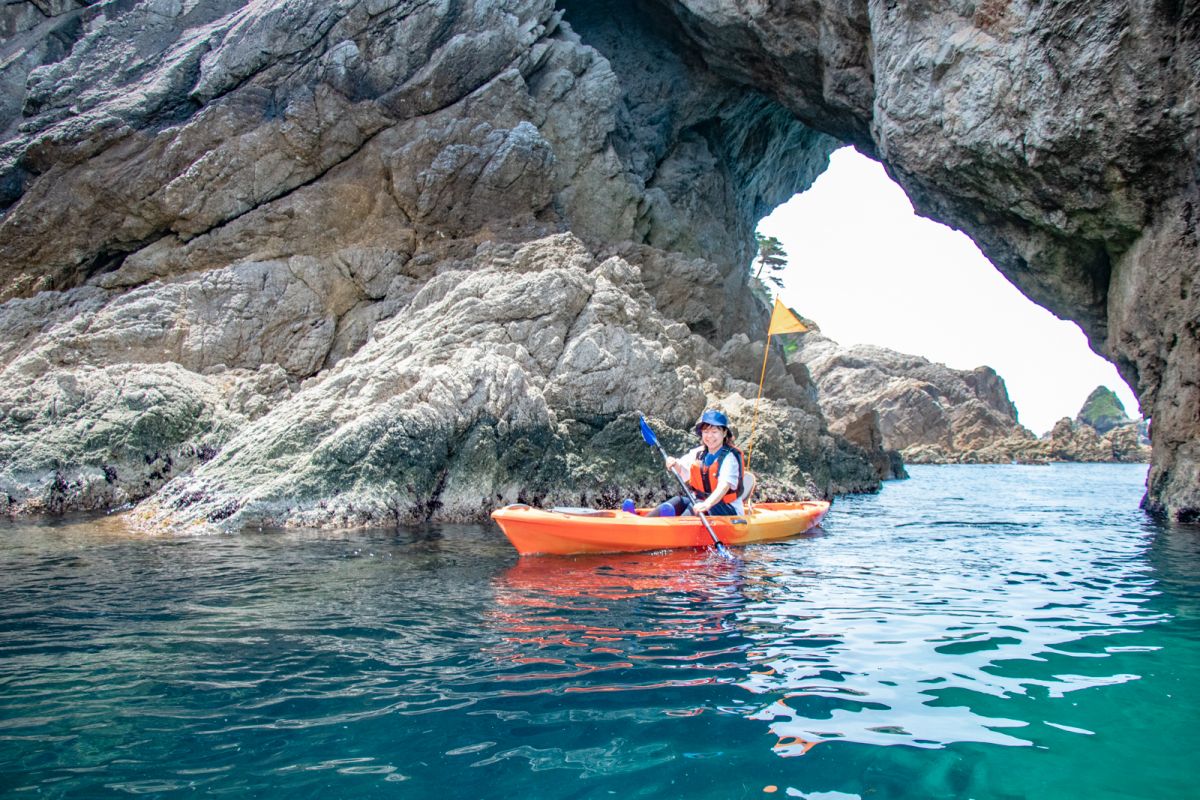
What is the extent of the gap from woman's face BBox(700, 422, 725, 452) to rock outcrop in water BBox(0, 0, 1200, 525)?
3.91 meters

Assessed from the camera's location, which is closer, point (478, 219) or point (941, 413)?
point (478, 219)

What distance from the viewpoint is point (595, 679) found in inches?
175

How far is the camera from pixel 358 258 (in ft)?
61.8

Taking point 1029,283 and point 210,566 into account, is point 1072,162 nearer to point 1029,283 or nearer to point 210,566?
point 1029,283

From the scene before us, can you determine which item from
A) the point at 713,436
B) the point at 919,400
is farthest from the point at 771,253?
the point at 713,436

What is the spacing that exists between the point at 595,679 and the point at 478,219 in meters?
16.5

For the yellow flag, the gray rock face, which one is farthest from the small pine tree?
the yellow flag

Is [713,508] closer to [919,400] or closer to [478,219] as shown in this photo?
[478,219]

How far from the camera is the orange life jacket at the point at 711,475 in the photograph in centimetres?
1038

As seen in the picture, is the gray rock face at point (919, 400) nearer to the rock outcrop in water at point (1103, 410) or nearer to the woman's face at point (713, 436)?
the rock outcrop in water at point (1103, 410)

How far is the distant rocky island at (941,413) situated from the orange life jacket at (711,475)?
1241 inches

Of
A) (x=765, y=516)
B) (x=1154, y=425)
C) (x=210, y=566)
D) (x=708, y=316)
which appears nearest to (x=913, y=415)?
(x=708, y=316)

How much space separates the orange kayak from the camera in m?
9.08

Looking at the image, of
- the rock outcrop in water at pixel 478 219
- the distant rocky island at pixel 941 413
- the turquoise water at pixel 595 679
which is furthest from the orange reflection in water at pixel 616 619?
the distant rocky island at pixel 941 413
